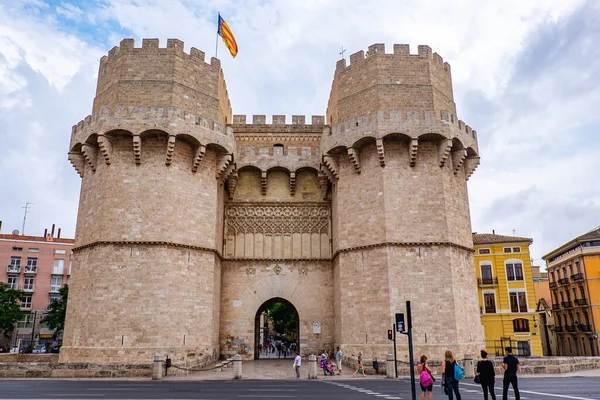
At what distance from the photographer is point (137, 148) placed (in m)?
20.8

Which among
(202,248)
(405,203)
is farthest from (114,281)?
(405,203)

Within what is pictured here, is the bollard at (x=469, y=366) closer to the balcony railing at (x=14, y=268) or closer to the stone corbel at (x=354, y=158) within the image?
the stone corbel at (x=354, y=158)

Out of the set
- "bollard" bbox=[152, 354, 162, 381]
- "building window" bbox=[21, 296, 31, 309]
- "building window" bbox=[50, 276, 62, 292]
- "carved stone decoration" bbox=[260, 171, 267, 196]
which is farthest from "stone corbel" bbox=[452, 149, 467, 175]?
"building window" bbox=[21, 296, 31, 309]

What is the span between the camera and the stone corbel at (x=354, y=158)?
22.3 meters

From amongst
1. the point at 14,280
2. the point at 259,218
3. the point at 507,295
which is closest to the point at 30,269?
the point at 14,280

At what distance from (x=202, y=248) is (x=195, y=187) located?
2.96 meters

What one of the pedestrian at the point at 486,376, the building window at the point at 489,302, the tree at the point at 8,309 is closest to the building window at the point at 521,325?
the building window at the point at 489,302

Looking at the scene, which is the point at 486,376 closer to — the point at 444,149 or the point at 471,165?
the point at 444,149

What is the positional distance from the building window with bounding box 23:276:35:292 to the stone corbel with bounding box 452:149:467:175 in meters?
43.4

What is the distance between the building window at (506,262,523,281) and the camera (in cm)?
3272

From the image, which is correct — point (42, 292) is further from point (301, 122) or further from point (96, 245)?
point (301, 122)

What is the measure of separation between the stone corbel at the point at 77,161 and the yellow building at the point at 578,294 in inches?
1430

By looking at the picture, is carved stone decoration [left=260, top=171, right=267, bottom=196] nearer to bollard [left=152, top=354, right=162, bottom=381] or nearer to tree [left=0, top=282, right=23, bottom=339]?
bollard [left=152, top=354, right=162, bottom=381]

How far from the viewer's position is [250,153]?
25188 mm
